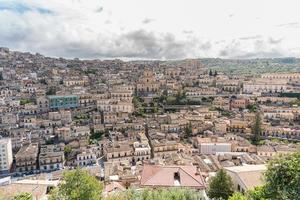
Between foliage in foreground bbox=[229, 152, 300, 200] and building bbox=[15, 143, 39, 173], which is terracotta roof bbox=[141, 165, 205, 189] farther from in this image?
building bbox=[15, 143, 39, 173]

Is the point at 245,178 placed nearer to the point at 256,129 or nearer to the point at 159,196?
the point at 159,196

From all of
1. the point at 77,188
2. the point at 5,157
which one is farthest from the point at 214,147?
the point at 77,188

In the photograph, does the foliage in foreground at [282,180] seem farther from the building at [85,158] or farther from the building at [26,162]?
the building at [26,162]

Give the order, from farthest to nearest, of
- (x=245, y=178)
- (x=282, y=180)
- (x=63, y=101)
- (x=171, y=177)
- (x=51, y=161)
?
1. (x=63, y=101)
2. (x=51, y=161)
3. (x=245, y=178)
4. (x=171, y=177)
5. (x=282, y=180)

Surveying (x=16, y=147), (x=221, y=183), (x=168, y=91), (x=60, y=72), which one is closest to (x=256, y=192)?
(x=221, y=183)

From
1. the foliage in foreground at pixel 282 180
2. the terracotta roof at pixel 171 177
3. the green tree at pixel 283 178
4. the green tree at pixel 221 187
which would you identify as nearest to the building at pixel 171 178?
the terracotta roof at pixel 171 177
